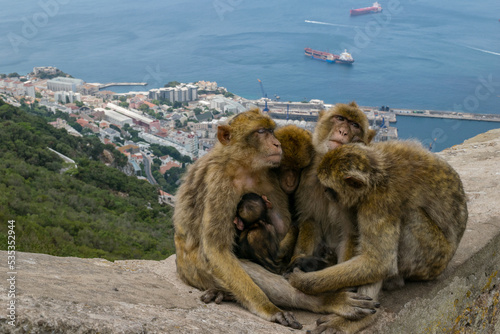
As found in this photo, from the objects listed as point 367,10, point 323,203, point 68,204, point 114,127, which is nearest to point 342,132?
point 323,203

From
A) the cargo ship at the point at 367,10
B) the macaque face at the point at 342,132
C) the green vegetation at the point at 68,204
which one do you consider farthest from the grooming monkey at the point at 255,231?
the cargo ship at the point at 367,10

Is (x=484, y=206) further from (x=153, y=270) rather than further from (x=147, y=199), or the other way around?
(x=147, y=199)

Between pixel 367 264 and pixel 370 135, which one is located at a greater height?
pixel 370 135

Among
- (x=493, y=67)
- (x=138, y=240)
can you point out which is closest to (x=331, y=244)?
(x=138, y=240)

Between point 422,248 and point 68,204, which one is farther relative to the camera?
point 68,204

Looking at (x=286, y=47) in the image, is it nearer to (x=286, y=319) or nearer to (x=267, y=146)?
(x=267, y=146)

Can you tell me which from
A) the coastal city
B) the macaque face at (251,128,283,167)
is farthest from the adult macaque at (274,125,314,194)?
the coastal city

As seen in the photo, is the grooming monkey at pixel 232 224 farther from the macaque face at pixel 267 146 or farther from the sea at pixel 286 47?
the sea at pixel 286 47
